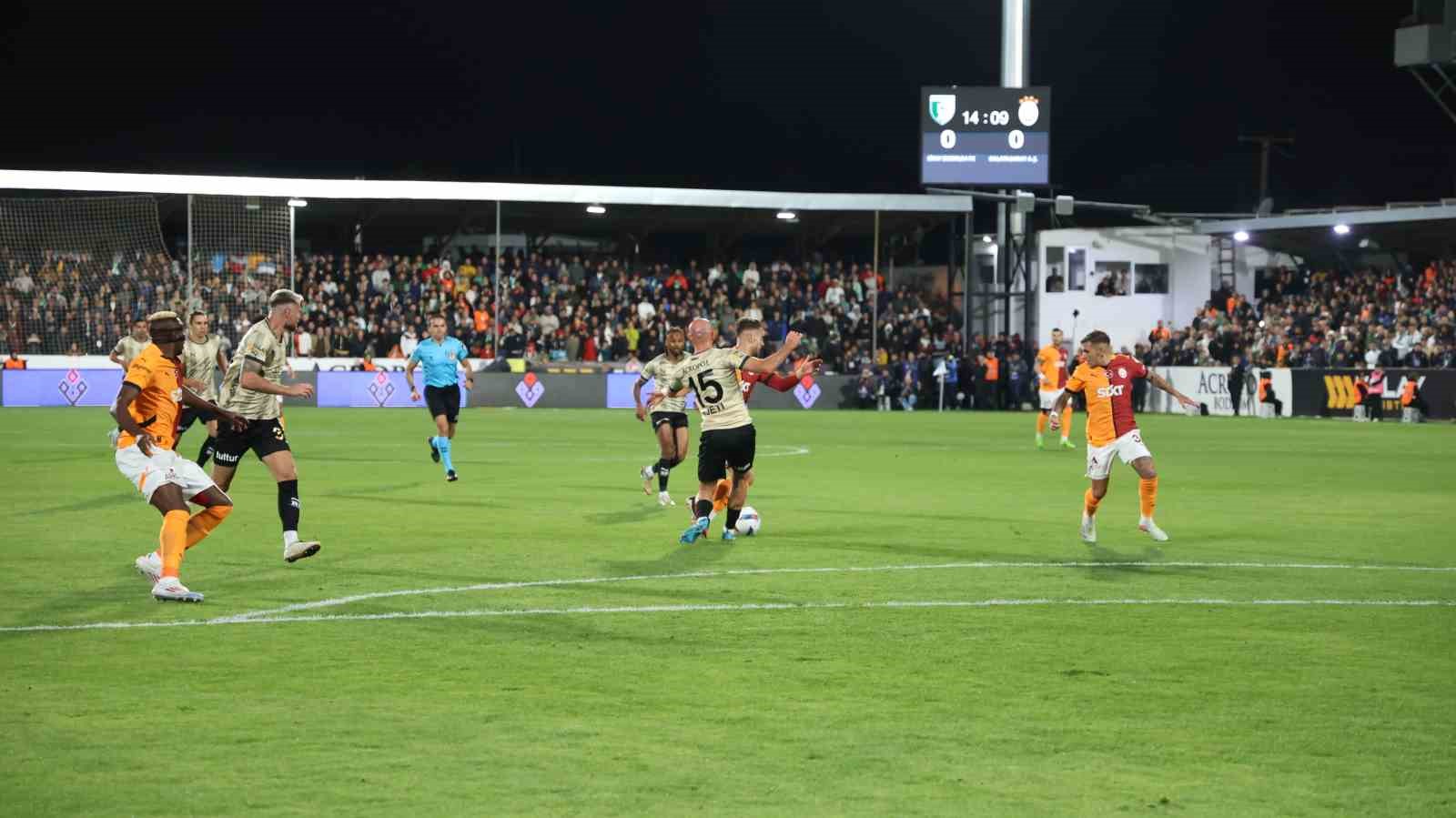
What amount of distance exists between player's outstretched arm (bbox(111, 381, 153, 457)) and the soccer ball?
5.91m

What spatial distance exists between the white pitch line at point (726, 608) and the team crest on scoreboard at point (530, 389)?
3886 cm

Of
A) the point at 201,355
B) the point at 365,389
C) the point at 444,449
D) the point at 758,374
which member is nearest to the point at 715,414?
the point at 758,374

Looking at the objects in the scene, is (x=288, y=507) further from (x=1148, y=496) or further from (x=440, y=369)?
(x=440, y=369)

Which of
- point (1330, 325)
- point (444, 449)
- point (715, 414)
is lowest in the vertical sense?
point (444, 449)

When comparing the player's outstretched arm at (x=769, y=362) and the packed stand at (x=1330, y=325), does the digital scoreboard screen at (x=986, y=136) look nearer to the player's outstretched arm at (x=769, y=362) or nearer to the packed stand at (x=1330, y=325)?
the packed stand at (x=1330, y=325)

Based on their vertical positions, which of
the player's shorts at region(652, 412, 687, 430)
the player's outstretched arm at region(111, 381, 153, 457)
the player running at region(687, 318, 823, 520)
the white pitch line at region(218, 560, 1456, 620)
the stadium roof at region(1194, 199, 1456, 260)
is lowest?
the white pitch line at region(218, 560, 1456, 620)

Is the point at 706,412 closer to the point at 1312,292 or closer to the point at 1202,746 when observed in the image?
the point at 1202,746

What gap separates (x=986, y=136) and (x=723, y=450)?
4159 centimetres

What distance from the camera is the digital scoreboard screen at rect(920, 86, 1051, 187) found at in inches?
2126

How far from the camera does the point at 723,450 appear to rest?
14.4 meters

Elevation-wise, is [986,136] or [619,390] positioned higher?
[986,136]

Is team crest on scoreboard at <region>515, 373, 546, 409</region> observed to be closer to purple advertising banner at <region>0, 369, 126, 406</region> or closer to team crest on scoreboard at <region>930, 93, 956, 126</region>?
purple advertising banner at <region>0, 369, 126, 406</region>

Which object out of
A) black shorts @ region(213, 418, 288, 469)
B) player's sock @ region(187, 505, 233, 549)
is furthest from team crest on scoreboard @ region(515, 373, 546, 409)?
player's sock @ region(187, 505, 233, 549)

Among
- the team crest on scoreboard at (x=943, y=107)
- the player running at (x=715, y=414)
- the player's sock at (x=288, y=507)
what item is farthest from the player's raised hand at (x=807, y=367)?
the team crest on scoreboard at (x=943, y=107)
